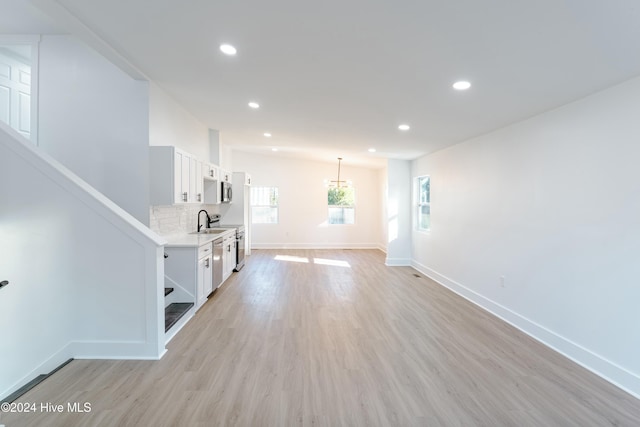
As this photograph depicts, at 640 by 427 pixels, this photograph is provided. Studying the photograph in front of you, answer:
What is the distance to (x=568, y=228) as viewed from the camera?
2857mm

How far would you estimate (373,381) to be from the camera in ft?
7.89

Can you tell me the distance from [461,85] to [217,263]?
3995 millimetres

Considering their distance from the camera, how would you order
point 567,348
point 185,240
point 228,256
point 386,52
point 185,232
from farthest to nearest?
1. point 228,256
2. point 185,232
3. point 185,240
4. point 567,348
5. point 386,52

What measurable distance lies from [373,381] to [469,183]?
3.36 meters

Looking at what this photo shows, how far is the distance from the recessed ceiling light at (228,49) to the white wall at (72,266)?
1.71 m

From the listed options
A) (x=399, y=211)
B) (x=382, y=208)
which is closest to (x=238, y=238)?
(x=399, y=211)

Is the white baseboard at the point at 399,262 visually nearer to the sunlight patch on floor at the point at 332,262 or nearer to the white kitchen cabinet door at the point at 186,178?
the sunlight patch on floor at the point at 332,262

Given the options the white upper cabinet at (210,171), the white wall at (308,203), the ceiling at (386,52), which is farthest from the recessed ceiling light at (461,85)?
the white wall at (308,203)

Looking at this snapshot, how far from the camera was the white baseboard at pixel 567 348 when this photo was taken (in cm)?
233

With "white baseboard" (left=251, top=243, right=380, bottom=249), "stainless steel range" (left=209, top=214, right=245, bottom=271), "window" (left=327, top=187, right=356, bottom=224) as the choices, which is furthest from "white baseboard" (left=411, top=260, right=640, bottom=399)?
"window" (left=327, top=187, right=356, bottom=224)

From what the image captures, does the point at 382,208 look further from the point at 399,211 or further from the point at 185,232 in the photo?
the point at 185,232

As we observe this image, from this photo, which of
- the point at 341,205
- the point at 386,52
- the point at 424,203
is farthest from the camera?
the point at 341,205

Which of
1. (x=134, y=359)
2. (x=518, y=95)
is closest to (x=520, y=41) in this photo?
(x=518, y=95)

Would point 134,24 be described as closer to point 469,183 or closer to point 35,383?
point 35,383
